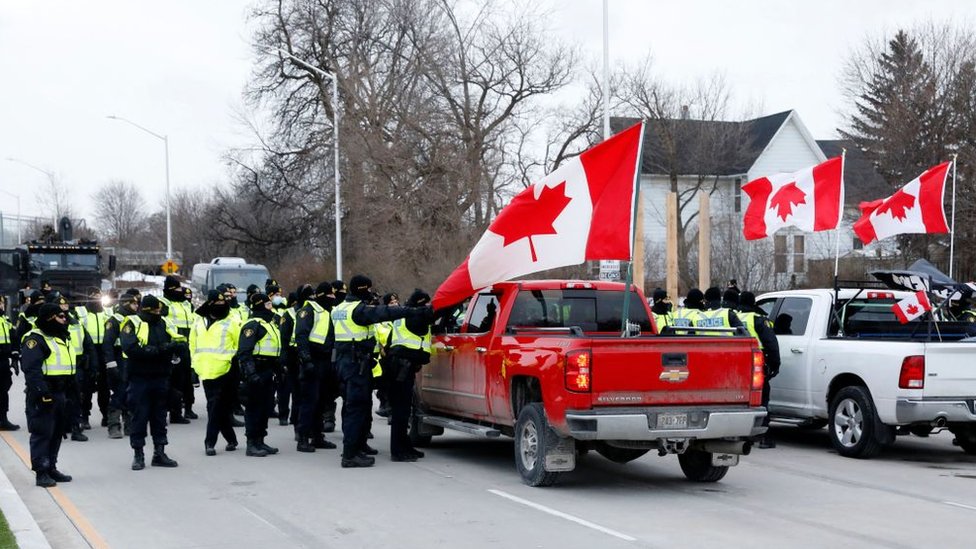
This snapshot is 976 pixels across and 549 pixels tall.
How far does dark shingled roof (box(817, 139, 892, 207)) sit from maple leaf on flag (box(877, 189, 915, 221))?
78.7ft

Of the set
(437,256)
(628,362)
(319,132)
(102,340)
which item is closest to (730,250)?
(437,256)

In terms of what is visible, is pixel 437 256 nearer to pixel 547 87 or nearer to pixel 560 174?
pixel 547 87

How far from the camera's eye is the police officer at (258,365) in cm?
1264

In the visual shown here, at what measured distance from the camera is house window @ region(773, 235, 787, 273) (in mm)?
37759

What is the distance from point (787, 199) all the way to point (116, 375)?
9.71 meters

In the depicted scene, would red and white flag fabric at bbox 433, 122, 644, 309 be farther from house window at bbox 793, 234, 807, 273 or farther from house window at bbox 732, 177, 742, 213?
house window at bbox 732, 177, 742, 213

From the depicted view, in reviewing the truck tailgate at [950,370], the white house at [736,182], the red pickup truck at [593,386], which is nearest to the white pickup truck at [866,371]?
the truck tailgate at [950,370]

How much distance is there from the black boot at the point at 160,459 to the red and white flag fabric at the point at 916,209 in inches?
401

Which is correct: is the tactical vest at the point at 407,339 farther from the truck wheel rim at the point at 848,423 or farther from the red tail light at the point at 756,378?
the truck wheel rim at the point at 848,423

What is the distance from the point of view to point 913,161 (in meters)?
36.5

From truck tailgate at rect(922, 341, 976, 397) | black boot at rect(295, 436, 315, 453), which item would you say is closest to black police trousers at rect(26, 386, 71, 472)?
black boot at rect(295, 436, 315, 453)

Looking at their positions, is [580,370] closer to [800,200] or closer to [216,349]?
[216,349]

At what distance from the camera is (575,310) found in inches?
463

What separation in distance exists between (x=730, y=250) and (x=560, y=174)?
2651cm
